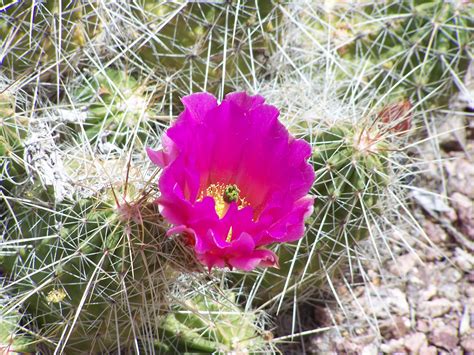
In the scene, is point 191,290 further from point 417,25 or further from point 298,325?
point 417,25

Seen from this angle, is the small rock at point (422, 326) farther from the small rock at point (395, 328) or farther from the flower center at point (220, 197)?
the flower center at point (220, 197)

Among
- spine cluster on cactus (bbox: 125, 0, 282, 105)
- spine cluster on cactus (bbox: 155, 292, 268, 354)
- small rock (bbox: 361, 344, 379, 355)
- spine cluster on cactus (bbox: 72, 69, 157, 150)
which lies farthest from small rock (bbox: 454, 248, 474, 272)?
spine cluster on cactus (bbox: 72, 69, 157, 150)

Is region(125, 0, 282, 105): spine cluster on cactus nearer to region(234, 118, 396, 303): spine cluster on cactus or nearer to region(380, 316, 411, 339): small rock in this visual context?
region(234, 118, 396, 303): spine cluster on cactus

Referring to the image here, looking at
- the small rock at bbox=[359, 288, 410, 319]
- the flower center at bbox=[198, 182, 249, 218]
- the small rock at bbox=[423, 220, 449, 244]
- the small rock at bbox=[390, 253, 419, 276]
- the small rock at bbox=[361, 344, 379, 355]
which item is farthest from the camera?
the small rock at bbox=[423, 220, 449, 244]

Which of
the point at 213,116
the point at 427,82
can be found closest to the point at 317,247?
the point at 213,116

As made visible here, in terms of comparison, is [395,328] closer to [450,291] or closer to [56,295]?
[450,291]

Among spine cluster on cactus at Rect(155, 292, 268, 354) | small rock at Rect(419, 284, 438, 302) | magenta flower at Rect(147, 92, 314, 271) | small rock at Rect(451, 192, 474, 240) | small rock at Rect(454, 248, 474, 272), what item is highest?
magenta flower at Rect(147, 92, 314, 271)

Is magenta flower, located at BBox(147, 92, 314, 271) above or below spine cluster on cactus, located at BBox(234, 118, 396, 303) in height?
above

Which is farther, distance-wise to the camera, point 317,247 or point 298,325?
point 298,325
